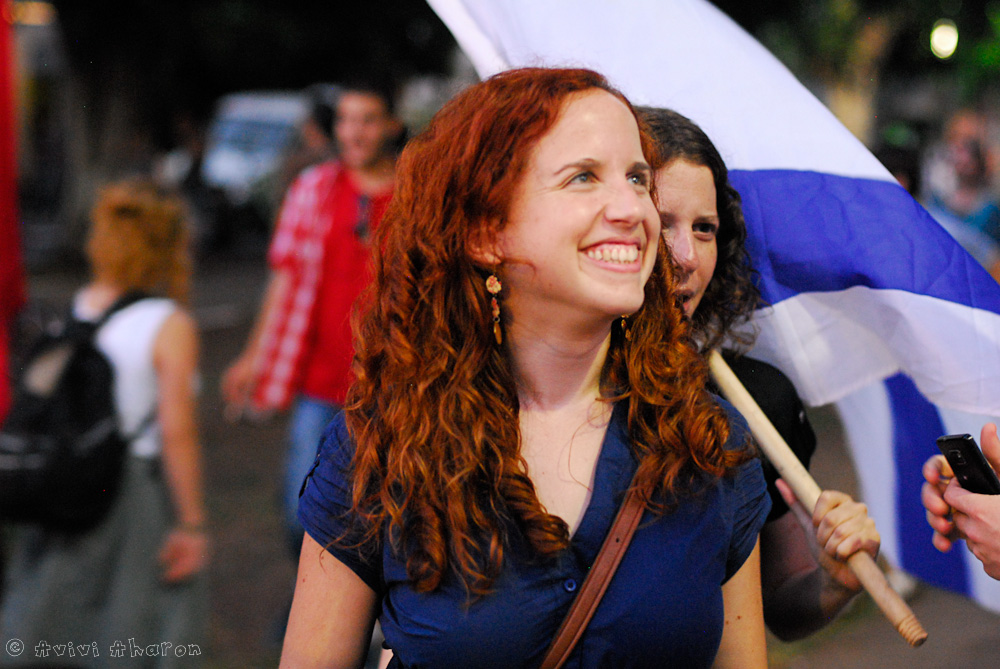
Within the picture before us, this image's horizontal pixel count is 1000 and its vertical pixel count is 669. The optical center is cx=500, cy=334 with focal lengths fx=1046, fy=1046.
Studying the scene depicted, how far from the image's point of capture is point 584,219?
1.70 m

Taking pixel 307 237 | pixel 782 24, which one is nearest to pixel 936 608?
pixel 307 237

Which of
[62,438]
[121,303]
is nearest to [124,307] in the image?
[121,303]

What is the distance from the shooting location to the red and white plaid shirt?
174 inches

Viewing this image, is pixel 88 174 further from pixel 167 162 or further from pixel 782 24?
pixel 782 24

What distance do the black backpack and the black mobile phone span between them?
8.73 feet

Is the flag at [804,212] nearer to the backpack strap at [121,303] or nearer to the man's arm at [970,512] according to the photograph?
the man's arm at [970,512]

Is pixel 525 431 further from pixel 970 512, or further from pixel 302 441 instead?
pixel 302 441

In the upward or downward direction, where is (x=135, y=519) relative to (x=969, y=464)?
downward

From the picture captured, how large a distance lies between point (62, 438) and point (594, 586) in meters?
2.32

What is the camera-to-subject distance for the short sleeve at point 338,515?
1.75m

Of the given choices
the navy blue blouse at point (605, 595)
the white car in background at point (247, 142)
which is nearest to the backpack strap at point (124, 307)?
the navy blue blouse at point (605, 595)

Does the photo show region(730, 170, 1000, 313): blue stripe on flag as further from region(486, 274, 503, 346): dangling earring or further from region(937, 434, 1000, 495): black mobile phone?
region(486, 274, 503, 346): dangling earring

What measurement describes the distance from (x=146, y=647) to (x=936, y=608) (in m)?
3.65

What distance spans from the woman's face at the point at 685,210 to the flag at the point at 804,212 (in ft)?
0.66
